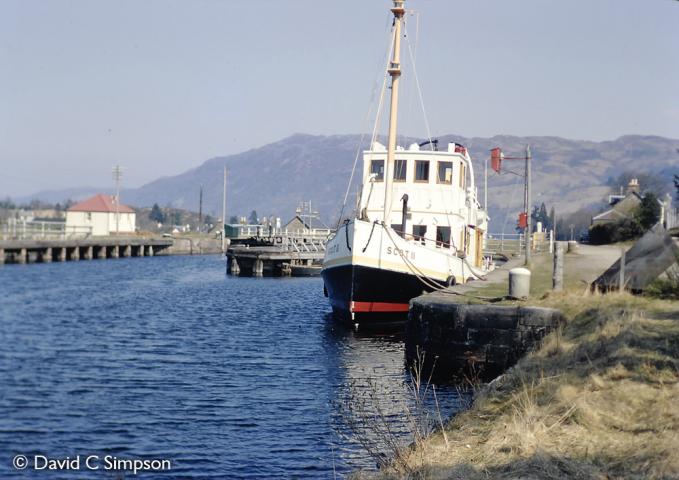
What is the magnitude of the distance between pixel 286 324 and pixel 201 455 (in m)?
17.3

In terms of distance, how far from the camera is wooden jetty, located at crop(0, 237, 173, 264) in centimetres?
7212

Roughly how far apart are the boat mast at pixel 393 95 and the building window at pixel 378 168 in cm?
217

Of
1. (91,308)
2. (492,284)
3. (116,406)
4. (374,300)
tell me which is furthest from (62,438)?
(91,308)

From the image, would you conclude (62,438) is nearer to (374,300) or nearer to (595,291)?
(595,291)

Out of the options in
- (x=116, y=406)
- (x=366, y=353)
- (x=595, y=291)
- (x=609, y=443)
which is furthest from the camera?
(x=366, y=353)

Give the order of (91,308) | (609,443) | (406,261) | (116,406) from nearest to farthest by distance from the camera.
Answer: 1. (609,443)
2. (116,406)
3. (406,261)
4. (91,308)

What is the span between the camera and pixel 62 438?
43.4ft

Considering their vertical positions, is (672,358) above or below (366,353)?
above

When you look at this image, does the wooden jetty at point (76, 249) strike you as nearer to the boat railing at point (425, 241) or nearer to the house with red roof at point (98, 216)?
the house with red roof at point (98, 216)

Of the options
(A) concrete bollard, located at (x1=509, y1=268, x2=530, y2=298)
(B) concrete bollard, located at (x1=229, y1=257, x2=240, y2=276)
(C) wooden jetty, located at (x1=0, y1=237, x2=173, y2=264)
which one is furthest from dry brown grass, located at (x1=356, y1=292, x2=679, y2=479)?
(C) wooden jetty, located at (x1=0, y1=237, x2=173, y2=264)

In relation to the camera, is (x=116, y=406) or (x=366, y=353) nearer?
(x=116, y=406)

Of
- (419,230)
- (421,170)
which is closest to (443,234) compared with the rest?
(419,230)

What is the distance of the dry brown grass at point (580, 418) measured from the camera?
7551mm

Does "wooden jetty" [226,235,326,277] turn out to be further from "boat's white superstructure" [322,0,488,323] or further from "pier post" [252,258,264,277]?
"boat's white superstructure" [322,0,488,323]
